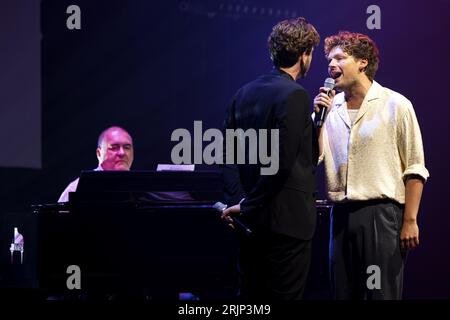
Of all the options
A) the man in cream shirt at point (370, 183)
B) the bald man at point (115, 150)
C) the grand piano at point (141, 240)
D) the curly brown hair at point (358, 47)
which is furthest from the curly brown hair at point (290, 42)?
the bald man at point (115, 150)

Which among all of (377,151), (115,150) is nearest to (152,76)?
(115,150)

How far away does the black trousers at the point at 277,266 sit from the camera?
2.82 meters

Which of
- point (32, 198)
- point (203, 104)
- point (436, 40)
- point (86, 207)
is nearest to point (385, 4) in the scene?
point (436, 40)

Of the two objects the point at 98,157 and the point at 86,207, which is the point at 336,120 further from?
the point at 98,157

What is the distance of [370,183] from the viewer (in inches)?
127

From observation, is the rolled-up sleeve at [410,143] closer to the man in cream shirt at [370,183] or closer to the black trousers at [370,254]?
the man in cream shirt at [370,183]

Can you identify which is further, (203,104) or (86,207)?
(203,104)

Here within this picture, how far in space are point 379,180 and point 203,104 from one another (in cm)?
332

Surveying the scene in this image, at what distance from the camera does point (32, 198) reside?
20.0ft

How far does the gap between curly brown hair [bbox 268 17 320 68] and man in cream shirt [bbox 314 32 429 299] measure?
252 mm

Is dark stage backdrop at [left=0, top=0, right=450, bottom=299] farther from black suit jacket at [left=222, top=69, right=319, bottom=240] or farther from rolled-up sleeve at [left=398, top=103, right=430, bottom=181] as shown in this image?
black suit jacket at [left=222, top=69, right=319, bottom=240]

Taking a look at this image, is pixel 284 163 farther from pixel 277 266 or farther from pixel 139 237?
pixel 139 237

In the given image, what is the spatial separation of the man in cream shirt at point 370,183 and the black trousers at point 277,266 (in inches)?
18.6

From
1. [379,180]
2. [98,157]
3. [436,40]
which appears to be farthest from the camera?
[98,157]
